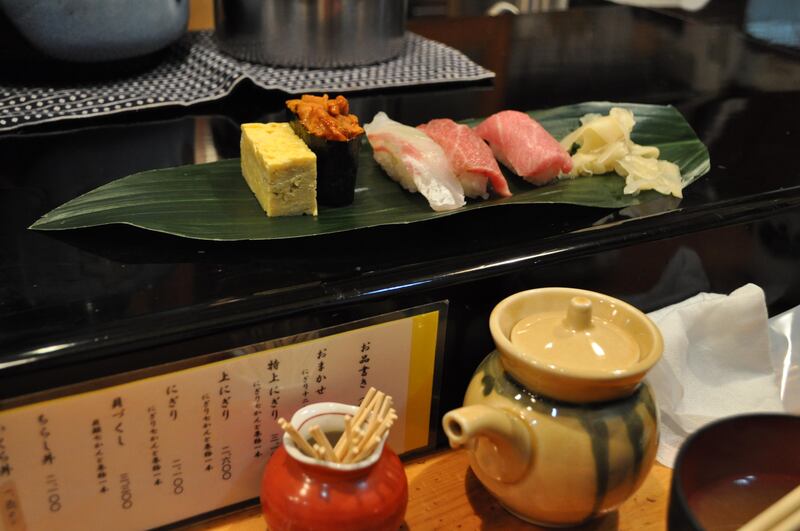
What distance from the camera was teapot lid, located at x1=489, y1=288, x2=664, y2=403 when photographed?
31.2 inches

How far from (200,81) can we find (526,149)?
77 centimetres

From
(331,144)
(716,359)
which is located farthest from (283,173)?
(716,359)

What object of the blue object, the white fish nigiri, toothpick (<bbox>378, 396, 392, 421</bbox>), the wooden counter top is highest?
the blue object

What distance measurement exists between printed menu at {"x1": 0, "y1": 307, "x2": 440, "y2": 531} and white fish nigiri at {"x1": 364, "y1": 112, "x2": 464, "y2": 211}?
21 centimetres

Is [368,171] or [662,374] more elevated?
[368,171]

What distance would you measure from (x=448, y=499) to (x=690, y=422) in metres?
0.37

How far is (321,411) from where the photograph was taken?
86 centimetres

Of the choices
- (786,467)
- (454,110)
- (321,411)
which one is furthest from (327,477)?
(454,110)

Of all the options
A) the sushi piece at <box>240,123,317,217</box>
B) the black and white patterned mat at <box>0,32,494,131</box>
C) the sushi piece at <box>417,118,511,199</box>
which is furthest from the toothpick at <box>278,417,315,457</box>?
the black and white patterned mat at <box>0,32,494,131</box>

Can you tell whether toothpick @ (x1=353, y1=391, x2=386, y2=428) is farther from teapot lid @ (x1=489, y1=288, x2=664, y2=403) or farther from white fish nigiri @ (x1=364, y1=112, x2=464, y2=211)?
white fish nigiri @ (x1=364, y1=112, x2=464, y2=211)

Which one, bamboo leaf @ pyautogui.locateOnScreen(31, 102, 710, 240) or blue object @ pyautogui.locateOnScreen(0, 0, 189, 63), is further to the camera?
blue object @ pyautogui.locateOnScreen(0, 0, 189, 63)

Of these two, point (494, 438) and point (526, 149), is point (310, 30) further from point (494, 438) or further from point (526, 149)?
point (494, 438)

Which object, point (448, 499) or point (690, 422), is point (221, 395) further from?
point (690, 422)

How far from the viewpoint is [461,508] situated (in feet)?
3.14
